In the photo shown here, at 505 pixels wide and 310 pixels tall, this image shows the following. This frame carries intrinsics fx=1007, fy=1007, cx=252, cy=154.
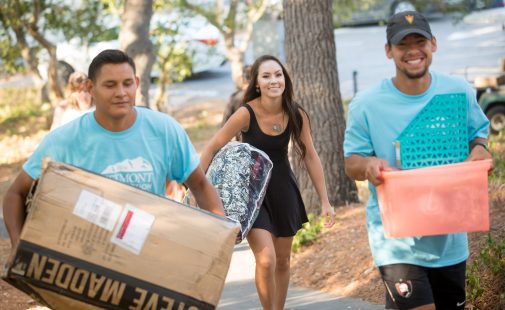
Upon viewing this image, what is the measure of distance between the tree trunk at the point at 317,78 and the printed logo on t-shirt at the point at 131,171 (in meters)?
5.99

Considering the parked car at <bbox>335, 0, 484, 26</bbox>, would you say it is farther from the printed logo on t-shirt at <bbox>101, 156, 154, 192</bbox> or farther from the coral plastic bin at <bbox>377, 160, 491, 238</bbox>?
the printed logo on t-shirt at <bbox>101, 156, 154, 192</bbox>

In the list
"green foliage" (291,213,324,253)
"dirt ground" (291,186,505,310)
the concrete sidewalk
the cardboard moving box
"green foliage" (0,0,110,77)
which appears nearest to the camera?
the cardboard moving box

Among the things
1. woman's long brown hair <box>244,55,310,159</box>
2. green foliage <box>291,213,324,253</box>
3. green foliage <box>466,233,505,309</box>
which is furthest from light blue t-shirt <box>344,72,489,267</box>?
green foliage <box>291,213,324,253</box>

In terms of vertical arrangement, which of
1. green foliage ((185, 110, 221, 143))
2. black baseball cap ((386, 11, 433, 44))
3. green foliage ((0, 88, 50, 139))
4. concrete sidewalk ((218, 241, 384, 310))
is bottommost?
concrete sidewalk ((218, 241, 384, 310))

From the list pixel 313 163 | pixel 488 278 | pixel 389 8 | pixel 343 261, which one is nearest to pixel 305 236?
pixel 343 261

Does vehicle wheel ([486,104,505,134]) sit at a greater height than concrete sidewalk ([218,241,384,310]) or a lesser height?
greater

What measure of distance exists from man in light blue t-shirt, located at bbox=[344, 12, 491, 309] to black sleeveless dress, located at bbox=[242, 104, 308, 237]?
212 cm

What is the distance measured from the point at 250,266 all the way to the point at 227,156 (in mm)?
2928

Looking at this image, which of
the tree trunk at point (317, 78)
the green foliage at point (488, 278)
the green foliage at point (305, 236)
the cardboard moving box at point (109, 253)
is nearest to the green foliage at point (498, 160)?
the tree trunk at point (317, 78)

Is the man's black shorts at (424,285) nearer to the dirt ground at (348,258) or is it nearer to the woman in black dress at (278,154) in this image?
the woman in black dress at (278,154)

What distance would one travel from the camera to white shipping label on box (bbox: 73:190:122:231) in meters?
3.79

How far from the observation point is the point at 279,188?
6910 millimetres

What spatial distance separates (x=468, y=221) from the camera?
4434mm

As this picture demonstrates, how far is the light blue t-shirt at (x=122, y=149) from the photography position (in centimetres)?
437
